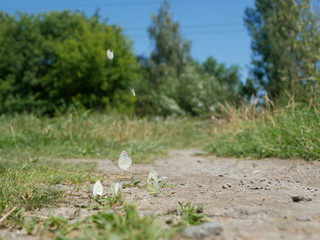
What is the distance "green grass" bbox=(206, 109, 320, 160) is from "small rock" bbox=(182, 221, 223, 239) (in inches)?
A: 114

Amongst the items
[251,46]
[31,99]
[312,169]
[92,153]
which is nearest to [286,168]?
[312,169]

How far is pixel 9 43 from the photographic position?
95.1 ft

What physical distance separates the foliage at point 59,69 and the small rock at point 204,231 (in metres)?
25.3

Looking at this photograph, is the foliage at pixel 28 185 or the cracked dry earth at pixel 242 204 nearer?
the cracked dry earth at pixel 242 204

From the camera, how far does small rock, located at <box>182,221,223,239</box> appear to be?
4.32 ft

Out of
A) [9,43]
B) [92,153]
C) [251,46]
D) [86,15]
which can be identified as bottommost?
[92,153]

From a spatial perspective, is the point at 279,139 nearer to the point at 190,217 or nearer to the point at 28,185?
the point at 28,185

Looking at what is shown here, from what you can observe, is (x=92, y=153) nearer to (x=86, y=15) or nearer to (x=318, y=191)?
(x=318, y=191)

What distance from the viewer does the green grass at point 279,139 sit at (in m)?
4.26

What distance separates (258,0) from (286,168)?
1507 centimetres

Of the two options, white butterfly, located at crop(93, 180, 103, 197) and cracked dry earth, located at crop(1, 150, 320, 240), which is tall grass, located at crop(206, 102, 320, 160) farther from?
white butterfly, located at crop(93, 180, 103, 197)

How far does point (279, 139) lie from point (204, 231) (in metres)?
3.61

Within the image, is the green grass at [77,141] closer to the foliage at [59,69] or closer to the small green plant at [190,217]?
the small green plant at [190,217]

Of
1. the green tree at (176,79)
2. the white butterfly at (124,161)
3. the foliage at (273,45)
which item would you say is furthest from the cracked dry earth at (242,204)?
the green tree at (176,79)
